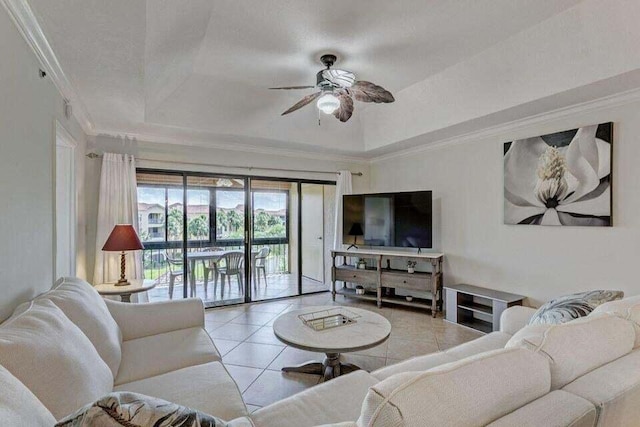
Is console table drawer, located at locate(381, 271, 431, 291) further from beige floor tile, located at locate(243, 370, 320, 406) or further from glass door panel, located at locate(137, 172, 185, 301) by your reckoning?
glass door panel, located at locate(137, 172, 185, 301)

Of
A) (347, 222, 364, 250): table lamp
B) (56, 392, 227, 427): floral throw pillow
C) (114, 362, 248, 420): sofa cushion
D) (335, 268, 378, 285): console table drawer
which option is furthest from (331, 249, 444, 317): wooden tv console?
(56, 392, 227, 427): floral throw pillow

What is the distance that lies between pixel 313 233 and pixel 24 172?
4.06 metres

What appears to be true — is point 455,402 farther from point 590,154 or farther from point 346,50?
point 590,154

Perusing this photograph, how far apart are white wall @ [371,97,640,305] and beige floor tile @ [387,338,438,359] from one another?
4.05ft

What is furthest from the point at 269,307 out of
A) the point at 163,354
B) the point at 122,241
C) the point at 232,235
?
the point at 163,354

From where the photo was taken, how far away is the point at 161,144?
4.23 metres

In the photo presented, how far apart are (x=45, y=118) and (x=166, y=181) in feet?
7.04

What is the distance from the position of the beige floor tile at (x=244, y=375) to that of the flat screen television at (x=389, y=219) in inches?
105

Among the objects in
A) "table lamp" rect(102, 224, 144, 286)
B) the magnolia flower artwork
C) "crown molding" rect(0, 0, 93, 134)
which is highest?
"crown molding" rect(0, 0, 93, 134)

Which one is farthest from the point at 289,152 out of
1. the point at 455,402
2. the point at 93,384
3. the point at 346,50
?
the point at 455,402

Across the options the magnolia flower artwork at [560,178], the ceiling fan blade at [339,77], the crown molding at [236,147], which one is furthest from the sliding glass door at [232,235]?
the magnolia flower artwork at [560,178]

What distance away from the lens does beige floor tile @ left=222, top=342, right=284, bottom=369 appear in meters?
2.86

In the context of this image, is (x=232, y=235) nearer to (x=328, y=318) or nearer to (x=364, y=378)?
(x=328, y=318)

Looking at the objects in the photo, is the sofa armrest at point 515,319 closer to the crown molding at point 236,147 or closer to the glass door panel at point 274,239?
the glass door panel at point 274,239
